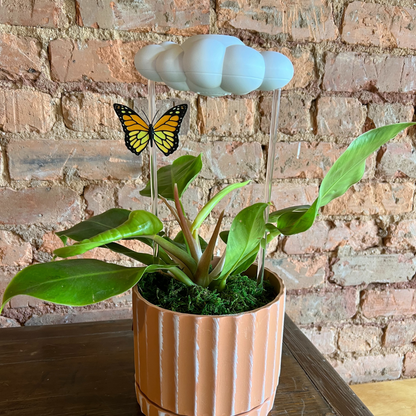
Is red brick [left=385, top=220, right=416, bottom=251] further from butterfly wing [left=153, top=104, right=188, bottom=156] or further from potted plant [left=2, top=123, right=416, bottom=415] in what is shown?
butterfly wing [left=153, top=104, right=188, bottom=156]

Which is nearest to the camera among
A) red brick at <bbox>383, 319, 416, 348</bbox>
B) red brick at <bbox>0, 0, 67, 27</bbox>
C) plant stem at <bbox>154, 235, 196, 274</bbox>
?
plant stem at <bbox>154, 235, 196, 274</bbox>

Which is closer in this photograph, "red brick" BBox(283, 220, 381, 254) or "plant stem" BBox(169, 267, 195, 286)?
"plant stem" BBox(169, 267, 195, 286)

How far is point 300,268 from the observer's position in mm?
881

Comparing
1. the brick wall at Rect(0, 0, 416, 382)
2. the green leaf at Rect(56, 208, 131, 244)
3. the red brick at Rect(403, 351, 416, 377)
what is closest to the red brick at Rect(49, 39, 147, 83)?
the brick wall at Rect(0, 0, 416, 382)

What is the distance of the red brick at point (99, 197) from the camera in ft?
2.50

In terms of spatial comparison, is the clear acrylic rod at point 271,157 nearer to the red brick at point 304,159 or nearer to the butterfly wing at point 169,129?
the butterfly wing at point 169,129

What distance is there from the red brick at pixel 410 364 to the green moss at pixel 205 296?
745mm

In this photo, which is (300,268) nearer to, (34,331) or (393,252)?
(393,252)

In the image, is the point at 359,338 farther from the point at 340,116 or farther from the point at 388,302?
the point at 340,116

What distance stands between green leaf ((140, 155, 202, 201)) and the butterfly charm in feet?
0.25

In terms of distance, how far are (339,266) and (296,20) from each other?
56 cm

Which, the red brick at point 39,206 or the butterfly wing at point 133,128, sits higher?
the butterfly wing at point 133,128

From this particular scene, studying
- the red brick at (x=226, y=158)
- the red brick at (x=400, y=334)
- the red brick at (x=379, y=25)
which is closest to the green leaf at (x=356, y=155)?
the red brick at (x=226, y=158)

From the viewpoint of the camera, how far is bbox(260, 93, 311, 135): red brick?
774mm
